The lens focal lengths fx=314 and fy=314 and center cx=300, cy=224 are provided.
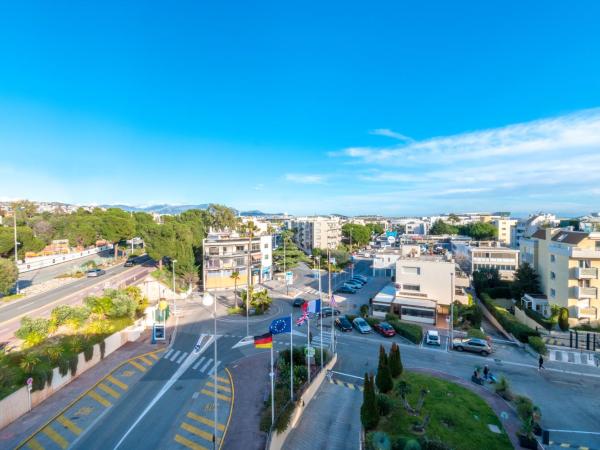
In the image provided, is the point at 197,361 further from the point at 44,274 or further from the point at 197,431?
the point at 44,274

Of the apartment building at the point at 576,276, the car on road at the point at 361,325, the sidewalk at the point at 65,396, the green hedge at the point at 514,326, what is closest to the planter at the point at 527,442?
the car on road at the point at 361,325

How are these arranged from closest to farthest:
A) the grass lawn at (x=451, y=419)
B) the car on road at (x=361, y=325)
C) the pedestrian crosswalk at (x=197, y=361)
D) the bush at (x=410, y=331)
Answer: the grass lawn at (x=451, y=419), the pedestrian crosswalk at (x=197, y=361), the bush at (x=410, y=331), the car on road at (x=361, y=325)

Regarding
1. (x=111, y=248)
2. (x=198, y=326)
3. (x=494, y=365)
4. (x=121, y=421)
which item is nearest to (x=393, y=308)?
(x=494, y=365)

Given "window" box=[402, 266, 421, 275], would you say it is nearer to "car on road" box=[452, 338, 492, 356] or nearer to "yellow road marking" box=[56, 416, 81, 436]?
"car on road" box=[452, 338, 492, 356]

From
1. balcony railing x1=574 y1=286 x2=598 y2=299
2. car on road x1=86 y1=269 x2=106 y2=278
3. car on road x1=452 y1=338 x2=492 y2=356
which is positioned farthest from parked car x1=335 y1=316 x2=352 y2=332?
car on road x1=86 y1=269 x2=106 y2=278

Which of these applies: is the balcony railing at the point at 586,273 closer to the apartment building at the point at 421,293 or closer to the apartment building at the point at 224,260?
the apartment building at the point at 421,293

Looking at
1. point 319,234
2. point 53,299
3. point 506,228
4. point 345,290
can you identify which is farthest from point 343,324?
point 506,228
